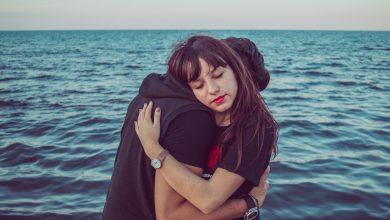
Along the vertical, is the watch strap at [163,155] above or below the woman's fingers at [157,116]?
below

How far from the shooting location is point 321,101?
13.0 meters

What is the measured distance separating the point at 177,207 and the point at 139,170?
316 millimetres

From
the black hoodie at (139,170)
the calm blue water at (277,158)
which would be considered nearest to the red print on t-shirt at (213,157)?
the black hoodie at (139,170)

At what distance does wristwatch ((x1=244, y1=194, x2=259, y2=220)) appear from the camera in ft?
8.10

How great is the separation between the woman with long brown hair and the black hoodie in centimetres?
8

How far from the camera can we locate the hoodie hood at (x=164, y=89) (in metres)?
2.16

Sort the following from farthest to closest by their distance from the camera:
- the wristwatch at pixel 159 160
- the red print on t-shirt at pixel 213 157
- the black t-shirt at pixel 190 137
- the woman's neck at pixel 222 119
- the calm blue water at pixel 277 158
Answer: the calm blue water at pixel 277 158, the woman's neck at pixel 222 119, the red print on t-shirt at pixel 213 157, the wristwatch at pixel 159 160, the black t-shirt at pixel 190 137

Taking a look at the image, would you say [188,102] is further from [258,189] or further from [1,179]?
[1,179]

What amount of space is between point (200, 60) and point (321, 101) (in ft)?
37.8

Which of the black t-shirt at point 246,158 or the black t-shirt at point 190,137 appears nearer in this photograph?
the black t-shirt at point 190,137

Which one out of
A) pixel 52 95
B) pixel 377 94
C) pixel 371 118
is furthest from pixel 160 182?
pixel 377 94

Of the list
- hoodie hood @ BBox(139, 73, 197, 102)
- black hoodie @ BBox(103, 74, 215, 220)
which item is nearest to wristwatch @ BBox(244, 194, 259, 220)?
black hoodie @ BBox(103, 74, 215, 220)

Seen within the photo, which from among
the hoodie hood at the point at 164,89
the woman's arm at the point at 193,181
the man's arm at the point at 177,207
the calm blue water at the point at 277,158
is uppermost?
the hoodie hood at the point at 164,89

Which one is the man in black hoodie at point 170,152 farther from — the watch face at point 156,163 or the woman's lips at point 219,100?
the woman's lips at point 219,100
